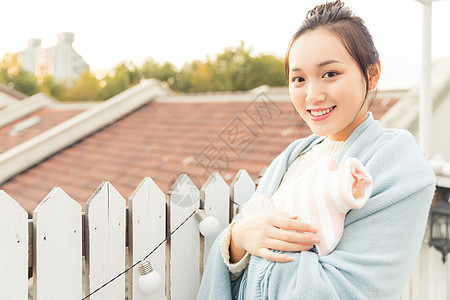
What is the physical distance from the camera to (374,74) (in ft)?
3.57

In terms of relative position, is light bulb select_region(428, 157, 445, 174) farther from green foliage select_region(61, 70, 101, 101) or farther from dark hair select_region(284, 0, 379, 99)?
green foliage select_region(61, 70, 101, 101)

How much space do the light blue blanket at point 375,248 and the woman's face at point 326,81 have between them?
12 centimetres

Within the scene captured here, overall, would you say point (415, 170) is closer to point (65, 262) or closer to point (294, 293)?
point (294, 293)

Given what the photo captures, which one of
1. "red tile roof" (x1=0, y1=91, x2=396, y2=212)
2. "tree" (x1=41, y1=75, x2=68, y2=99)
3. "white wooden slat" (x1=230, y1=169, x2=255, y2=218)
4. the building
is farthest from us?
"tree" (x1=41, y1=75, x2=68, y2=99)

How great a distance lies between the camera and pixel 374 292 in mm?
933

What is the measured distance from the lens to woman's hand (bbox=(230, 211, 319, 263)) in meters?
0.94

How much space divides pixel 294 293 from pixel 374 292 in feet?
0.64

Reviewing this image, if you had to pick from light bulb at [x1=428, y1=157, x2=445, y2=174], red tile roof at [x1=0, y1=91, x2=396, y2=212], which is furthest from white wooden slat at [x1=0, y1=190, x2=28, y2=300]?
red tile roof at [x1=0, y1=91, x2=396, y2=212]

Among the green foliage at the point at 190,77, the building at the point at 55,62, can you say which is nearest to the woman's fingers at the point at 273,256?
the building at the point at 55,62

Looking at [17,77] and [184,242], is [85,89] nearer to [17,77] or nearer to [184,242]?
[17,77]

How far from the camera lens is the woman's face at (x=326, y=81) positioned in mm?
1008

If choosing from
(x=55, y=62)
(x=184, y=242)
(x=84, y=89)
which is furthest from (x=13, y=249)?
(x=84, y=89)

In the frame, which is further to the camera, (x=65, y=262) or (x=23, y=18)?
(x=23, y=18)

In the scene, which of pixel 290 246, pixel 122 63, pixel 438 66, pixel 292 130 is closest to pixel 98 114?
pixel 292 130
